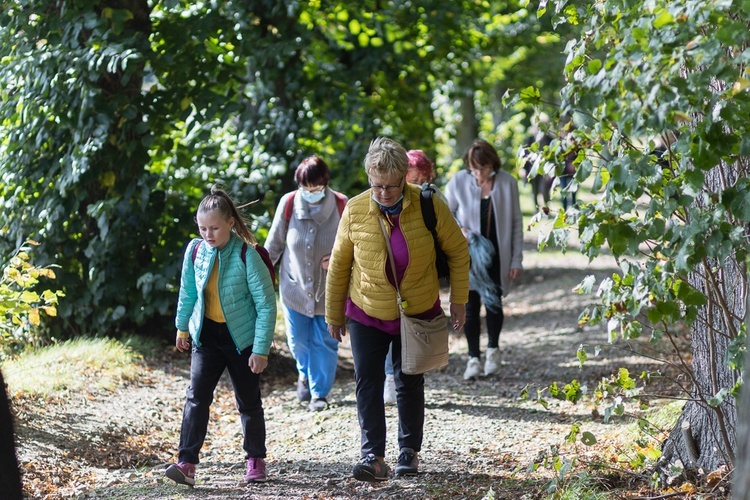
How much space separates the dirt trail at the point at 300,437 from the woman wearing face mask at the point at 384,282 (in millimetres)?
358

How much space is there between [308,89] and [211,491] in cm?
574

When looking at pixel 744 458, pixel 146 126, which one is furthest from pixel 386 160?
pixel 146 126

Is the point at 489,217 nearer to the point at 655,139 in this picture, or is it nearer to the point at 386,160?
the point at 386,160

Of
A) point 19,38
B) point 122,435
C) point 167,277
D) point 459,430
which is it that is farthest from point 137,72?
point 459,430

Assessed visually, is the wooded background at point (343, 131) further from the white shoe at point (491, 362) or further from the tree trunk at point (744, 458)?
the white shoe at point (491, 362)

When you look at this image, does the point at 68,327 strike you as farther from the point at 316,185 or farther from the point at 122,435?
the point at 316,185

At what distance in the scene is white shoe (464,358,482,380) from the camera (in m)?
8.66

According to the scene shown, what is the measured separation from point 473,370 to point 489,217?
4.49 ft

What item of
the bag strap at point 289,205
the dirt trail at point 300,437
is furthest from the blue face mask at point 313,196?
the dirt trail at point 300,437

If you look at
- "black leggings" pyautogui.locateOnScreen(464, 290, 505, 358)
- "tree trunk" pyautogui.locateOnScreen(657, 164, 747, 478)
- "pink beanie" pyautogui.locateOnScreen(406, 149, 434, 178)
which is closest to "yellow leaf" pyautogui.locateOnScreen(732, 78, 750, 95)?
"tree trunk" pyautogui.locateOnScreen(657, 164, 747, 478)

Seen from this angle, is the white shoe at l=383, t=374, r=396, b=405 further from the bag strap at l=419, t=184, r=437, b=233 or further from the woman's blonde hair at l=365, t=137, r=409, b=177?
the woman's blonde hair at l=365, t=137, r=409, b=177

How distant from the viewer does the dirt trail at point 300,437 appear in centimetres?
559

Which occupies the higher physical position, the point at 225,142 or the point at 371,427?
the point at 225,142

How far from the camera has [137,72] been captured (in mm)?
8875
